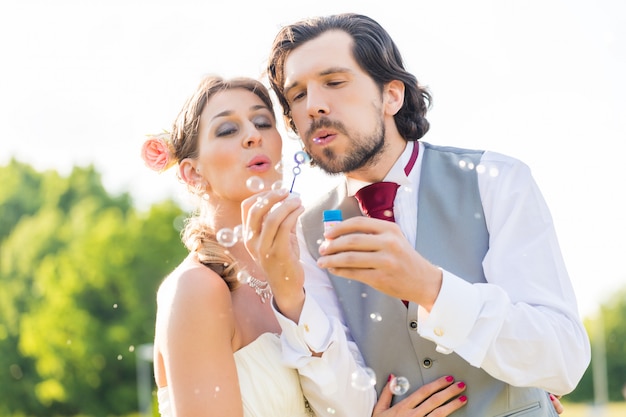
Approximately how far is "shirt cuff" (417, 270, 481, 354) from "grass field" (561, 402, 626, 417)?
49791 millimetres

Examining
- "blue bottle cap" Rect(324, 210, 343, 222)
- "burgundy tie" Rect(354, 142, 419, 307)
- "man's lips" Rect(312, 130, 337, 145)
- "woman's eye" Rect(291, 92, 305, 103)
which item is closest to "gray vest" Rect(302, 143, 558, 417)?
"burgundy tie" Rect(354, 142, 419, 307)

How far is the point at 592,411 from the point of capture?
51188 millimetres

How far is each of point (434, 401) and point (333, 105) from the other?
4.75ft

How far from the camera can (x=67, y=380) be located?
3753cm

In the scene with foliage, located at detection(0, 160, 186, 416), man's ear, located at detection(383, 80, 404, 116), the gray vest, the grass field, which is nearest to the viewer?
the gray vest

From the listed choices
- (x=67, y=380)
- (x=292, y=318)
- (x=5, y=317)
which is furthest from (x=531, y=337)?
(x=5, y=317)

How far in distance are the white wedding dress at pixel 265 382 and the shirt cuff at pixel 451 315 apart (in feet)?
3.03

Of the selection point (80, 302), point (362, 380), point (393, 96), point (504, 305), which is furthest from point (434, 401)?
point (80, 302)

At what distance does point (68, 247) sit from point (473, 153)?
1433 inches

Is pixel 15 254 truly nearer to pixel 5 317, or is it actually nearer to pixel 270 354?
pixel 5 317

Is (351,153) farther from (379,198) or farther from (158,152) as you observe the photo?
(158,152)

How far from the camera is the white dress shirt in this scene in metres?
3.27

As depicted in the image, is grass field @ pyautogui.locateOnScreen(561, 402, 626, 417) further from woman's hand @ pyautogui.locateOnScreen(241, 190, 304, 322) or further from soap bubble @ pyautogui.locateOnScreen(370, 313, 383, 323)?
woman's hand @ pyautogui.locateOnScreen(241, 190, 304, 322)

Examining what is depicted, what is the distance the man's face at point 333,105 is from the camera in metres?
4.15
